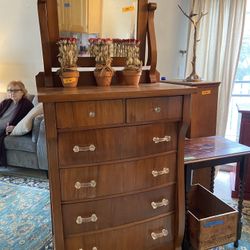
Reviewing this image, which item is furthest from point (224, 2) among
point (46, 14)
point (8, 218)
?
point (8, 218)

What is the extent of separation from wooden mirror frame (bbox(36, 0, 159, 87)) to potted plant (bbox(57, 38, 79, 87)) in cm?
6

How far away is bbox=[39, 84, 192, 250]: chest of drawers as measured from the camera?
1146mm

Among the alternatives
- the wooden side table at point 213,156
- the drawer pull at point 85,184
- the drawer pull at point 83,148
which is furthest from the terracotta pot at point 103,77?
the wooden side table at point 213,156

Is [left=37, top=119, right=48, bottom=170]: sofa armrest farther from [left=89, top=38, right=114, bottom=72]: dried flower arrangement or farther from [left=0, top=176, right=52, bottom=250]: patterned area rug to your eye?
[left=89, top=38, right=114, bottom=72]: dried flower arrangement

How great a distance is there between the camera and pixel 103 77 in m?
1.37

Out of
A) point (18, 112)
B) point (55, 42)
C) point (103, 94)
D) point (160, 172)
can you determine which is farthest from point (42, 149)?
point (103, 94)

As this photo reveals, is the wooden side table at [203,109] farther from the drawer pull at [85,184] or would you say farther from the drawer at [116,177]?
the drawer pull at [85,184]

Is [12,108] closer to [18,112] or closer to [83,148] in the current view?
[18,112]

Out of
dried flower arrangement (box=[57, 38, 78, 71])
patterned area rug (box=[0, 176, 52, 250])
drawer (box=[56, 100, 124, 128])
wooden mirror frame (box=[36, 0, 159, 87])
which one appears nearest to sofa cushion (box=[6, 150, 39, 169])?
patterned area rug (box=[0, 176, 52, 250])

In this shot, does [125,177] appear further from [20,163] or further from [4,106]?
[4,106]

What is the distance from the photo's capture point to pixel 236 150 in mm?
1715

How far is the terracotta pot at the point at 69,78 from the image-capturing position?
1.30m

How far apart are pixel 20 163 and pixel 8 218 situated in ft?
3.12

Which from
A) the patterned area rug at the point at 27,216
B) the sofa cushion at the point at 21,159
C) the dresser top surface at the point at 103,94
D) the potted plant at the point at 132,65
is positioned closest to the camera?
the dresser top surface at the point at 103,94
